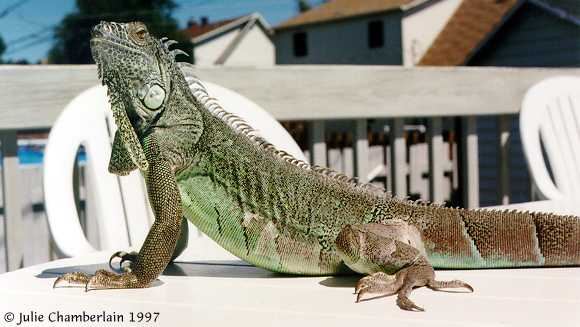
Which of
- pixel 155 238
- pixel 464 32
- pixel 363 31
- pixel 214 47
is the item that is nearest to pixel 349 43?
pixel 363 31

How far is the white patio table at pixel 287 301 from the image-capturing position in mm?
1138

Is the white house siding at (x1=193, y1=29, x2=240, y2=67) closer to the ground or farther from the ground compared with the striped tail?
farther from the ground

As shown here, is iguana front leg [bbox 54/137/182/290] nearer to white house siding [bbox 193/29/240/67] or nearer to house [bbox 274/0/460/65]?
house [bbox 274/0/460/65]

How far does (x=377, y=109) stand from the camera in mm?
3092

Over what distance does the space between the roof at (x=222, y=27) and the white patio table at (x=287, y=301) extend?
31186 mm

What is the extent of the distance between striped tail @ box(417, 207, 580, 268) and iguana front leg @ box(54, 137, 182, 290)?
0.49 metres

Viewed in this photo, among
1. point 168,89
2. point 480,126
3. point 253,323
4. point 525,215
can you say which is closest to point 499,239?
point 525,215

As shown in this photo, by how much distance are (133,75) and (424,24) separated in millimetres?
22893

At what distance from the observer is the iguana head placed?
4.72ft

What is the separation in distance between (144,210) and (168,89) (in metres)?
0.91

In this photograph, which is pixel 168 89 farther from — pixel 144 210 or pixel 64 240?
pixel 144 210

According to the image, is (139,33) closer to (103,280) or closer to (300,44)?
(103,280)

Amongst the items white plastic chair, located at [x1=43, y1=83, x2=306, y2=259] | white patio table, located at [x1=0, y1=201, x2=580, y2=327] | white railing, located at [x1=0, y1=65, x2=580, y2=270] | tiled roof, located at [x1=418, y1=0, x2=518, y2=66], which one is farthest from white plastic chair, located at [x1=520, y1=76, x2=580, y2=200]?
tiled roof, located at [x1=418, y1=0, x2=518, y2=66]

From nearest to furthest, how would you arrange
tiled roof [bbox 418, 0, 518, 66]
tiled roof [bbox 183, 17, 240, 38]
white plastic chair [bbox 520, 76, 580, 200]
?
white plastic chair [bbox 520, 76, 580, 200] < tiled roof [bbox 418, 0, 518, 66] < tiled roof [bbox 183, 17, 240, 38]
